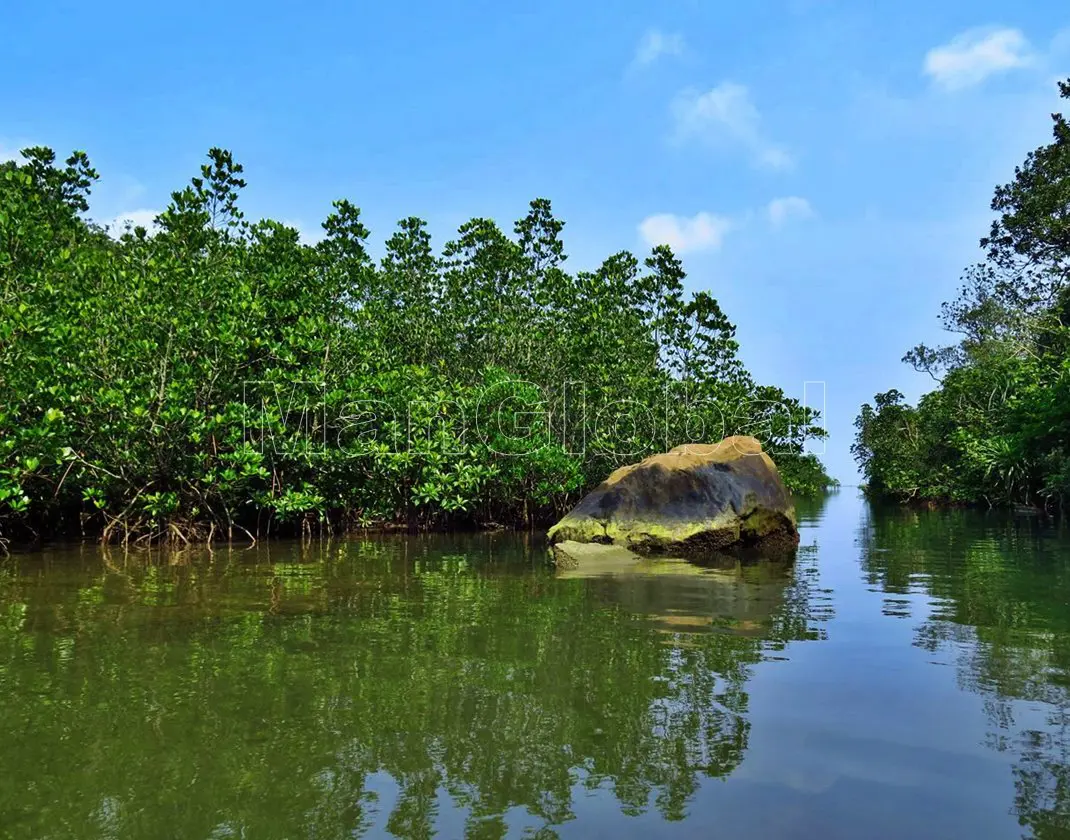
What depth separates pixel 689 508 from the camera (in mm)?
13047

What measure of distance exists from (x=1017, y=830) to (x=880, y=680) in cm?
201

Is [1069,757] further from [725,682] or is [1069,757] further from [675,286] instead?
[675,286]

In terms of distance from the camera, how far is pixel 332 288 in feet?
61.9

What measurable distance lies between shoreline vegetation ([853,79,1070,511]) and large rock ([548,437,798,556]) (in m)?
13.6

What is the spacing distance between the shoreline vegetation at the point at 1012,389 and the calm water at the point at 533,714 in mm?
20795

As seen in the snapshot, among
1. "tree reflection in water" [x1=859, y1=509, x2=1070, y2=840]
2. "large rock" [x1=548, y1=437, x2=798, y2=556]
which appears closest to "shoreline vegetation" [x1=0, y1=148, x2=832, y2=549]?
"large rock" [x1=548, y1=437, x2=798, y2=556]

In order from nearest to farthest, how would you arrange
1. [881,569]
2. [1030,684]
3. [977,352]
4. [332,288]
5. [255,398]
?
[1030,684] → [881,569] → [255,398] → [332,288] → [977,352]

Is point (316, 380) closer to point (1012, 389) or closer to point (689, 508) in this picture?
point (689, 508)

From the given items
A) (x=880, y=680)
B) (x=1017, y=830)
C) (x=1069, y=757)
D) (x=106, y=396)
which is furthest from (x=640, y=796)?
(x=106, y=396)

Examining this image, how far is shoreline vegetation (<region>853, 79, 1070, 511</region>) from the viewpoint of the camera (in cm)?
2592

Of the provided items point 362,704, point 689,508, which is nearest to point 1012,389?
point 689,508

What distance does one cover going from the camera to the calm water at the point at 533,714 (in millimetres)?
3002

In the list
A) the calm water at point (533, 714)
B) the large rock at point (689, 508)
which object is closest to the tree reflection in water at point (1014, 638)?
the calm water at point (533, 714)

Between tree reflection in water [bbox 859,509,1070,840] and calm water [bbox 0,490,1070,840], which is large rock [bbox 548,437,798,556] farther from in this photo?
calm water [bbox 0,490,1070,840]
